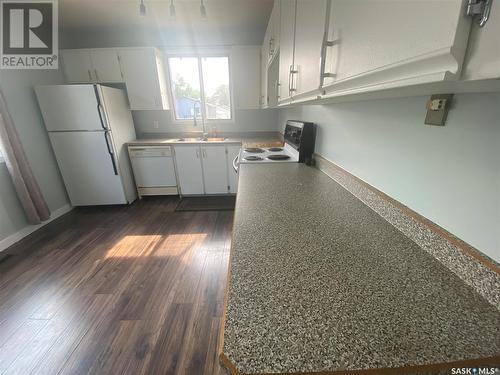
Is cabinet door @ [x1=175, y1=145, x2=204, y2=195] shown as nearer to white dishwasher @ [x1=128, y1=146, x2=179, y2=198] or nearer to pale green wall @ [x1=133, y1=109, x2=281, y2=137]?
white dishwasher @ [x1=128, y1=146, x2=179, y2=198]

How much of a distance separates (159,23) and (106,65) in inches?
37.2

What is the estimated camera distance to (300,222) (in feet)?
2.70

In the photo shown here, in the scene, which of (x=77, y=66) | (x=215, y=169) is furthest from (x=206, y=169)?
(x=77, y=66)

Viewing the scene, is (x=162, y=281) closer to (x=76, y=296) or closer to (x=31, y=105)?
(x=76, y=296)

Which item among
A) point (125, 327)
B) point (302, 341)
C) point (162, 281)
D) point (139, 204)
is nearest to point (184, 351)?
point (125, 327)

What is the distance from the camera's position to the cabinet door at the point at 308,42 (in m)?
0.75

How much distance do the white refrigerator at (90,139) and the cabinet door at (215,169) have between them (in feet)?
3.78

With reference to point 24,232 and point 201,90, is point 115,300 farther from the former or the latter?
point 201,90

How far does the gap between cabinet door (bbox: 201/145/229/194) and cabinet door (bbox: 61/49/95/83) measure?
1897 mm

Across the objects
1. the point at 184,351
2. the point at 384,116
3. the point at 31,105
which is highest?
the point at 31,105

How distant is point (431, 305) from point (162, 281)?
1.70 metres

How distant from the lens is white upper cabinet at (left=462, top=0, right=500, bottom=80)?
251 millimetres

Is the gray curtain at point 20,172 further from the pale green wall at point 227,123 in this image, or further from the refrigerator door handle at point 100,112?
the pale green wall at point 227,123

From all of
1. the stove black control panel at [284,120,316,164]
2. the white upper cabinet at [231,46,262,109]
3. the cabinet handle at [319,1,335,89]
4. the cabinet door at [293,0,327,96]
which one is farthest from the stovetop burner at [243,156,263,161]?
the white upper cabinet at [231,46,262,109]
